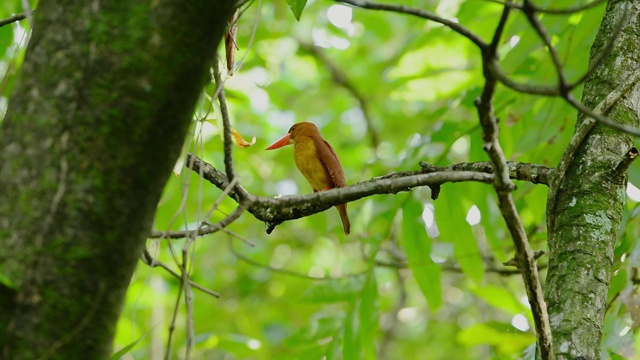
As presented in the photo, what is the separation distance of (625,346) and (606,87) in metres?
0.74

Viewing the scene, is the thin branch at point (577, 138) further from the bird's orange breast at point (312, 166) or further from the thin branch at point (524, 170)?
the bird's orange breast at point (312, 166)

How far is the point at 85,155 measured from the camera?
103cm

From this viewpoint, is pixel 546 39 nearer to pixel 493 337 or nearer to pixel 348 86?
pixel 493 337

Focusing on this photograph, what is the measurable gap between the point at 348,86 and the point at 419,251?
436 centimetres

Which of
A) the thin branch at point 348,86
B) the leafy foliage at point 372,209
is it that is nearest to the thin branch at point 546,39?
the leafy foliage at point 372,209

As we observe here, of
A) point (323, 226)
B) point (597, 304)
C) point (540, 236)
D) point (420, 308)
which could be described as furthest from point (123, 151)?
point (420, 308)

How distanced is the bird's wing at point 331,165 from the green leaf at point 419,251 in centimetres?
104

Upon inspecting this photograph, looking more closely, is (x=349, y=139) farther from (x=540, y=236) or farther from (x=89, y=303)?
(x=89, y=303)

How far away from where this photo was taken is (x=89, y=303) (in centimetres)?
104

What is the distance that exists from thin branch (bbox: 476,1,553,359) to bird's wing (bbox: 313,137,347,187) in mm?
2574

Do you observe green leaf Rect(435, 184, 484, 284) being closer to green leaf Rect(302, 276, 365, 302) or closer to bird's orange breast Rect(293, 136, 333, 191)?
green leaf Rect(302, 276, 365, 302)

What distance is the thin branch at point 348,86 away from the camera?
23.4ft

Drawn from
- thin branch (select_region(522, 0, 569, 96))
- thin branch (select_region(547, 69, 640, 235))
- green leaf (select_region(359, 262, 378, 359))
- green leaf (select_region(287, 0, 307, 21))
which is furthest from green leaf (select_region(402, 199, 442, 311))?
thin branch (select_region(522, 0, 569, 96))

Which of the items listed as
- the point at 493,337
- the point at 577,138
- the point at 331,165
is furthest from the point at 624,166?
the point at 331,165
